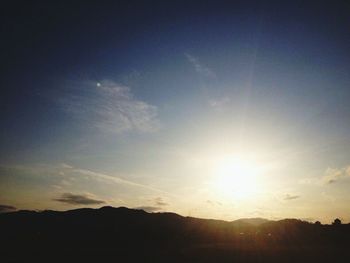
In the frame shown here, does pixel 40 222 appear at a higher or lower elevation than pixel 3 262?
higher

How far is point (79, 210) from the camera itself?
130375 millimetres

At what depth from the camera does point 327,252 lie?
38.8 metres

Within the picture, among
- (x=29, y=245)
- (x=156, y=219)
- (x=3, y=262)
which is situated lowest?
(x=3, y=262)

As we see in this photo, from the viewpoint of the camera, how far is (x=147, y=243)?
62688 mm

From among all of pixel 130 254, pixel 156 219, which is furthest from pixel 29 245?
pixel 156 219

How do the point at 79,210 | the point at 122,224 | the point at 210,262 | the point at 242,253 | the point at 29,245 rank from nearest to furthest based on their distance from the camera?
the point at 210,262
the point at 242,253
the point at 29,245
the point at 122,224
the point at 79,210

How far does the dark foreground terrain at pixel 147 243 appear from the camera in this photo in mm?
37969

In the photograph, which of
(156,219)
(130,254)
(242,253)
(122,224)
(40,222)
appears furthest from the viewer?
(156,219)

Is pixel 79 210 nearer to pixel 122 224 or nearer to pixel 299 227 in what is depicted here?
pixel 122 224

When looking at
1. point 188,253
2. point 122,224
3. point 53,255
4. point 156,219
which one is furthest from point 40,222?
point 188,253

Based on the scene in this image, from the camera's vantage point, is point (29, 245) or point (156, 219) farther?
point (156, 219)

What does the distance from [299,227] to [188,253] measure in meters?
52.2

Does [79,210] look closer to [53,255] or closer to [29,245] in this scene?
[29,245]

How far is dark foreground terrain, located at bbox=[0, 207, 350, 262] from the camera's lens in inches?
1495
